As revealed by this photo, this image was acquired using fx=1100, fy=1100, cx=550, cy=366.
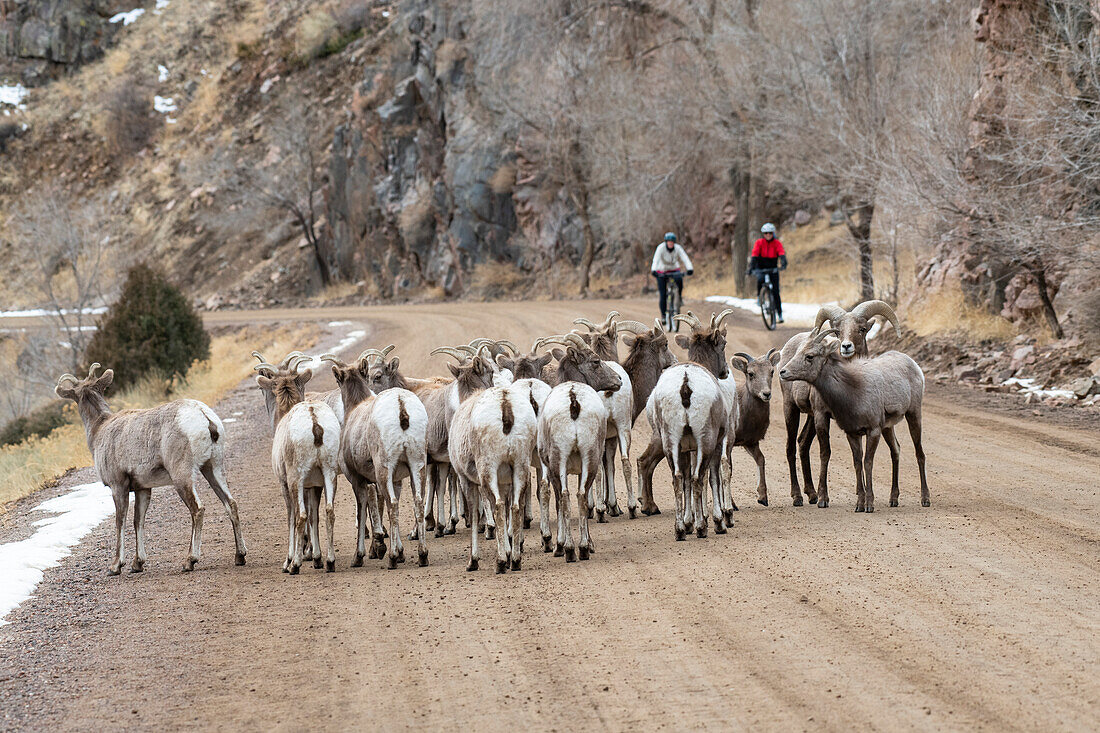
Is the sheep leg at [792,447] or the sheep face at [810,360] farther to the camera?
the sheep leg at [792,447]

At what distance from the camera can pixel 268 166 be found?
66.1 m

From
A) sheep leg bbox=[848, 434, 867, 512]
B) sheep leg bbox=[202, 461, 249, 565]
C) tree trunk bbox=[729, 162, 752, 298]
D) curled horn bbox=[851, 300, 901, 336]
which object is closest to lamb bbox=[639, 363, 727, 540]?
sheep leg bbox=[848, 434, 867, 512]

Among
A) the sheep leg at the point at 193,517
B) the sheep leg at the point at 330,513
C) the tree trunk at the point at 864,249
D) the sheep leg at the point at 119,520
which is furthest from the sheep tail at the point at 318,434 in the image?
the tree trunk at the point at 864,249

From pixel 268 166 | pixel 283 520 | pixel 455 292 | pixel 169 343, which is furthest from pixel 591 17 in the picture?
pixel 283 520

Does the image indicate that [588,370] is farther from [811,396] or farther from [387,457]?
[811,396]

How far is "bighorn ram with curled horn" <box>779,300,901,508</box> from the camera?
12102mm

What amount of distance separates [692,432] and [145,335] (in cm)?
2264

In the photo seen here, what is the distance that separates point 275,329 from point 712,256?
726 inches

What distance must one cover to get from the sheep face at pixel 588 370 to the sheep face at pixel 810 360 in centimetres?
185

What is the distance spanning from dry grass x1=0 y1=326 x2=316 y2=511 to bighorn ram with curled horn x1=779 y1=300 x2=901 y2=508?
1082 centimetres

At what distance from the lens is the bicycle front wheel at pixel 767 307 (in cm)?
2683

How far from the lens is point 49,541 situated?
11664 millimetres

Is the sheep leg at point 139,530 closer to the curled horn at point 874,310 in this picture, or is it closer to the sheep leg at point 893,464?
the sheep leg at point 893,464

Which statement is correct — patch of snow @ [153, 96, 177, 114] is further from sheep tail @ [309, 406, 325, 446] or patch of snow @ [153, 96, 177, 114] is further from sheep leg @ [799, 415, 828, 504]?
sheep tail @ [309, 406, 325, 446]
